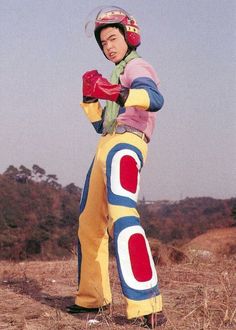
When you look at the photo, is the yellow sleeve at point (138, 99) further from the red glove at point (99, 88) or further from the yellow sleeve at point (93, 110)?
the yellow sleeve at point (93, 110)

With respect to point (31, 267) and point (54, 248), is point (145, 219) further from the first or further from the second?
point (31, 267)

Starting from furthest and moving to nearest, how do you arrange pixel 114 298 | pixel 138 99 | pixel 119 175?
pixel 114 298 → pixel 119 175 → pixel 138 99

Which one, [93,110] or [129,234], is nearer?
[129,234]

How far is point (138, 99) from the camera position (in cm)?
252

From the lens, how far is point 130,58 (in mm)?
2812

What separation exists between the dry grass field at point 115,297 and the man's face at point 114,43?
1155 millimetres

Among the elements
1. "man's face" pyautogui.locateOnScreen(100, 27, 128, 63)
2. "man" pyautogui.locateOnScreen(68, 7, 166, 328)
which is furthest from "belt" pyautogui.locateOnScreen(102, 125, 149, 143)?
"man's face" pyautogui.locateOnScreen(100, 27, 128, 63)

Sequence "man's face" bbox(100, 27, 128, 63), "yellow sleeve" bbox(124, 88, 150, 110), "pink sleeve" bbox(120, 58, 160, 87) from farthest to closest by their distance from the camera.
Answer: "man's face" bbox(100, 27, 128, 63) < "pink sleeve" bbox(120, 58, 160, 87) < "yellow sleeve" bbox(124, 88, 150, 110)

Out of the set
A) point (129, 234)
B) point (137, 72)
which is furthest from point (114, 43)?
point (129, 234)

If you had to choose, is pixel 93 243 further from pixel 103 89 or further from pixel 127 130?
pixel 103 89

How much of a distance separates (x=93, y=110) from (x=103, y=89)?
417mm

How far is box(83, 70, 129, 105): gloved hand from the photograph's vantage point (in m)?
2.52

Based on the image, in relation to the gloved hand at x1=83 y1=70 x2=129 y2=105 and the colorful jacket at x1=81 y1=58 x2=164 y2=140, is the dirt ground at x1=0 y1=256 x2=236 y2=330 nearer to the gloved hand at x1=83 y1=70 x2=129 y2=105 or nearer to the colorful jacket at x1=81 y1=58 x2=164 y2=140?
the colorful jacket at x1=81 y1=58 x2=164 y2=140

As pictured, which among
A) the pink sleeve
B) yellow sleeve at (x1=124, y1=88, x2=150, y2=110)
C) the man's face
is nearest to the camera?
yellow sleeve at (x1=124, y1=88, x2=150, y2=110)
